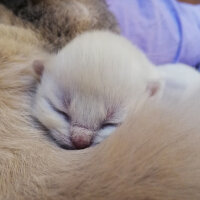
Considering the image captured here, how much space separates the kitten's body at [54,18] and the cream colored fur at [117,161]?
24 centimetres

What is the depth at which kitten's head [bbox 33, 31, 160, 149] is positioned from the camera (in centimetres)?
64

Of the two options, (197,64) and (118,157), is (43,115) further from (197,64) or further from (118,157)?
(197,64)

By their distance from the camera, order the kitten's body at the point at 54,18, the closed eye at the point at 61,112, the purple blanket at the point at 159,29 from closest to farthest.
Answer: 1. the closed eye at the point at 61,112
2. the kitten's body at the point at 54,18
3. the purple blanket at the point at 159,29

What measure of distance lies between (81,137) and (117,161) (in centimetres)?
9

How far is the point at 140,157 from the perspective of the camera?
0.56m

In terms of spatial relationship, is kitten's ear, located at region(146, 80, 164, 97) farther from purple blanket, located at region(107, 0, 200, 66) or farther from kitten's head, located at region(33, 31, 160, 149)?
purple blanket, located at region(107, 0, 200, 66)

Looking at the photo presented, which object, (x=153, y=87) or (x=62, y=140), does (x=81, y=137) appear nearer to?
(x=62, y=140)

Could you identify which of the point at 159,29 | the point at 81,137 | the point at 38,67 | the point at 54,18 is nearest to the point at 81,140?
the point at 81,137

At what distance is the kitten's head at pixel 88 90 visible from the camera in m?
0.64

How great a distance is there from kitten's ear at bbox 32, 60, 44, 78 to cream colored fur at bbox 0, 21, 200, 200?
10 centimetres

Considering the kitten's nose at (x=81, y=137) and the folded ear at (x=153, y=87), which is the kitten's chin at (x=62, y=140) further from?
the folded ear at (x=153, y=87)

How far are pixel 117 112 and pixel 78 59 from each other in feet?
0.40

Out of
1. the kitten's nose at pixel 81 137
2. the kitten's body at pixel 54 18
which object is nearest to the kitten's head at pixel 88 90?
the kitten's nose at pixel 81 137

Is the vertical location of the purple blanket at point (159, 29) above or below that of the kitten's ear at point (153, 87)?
below
